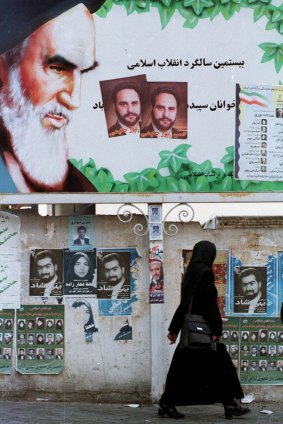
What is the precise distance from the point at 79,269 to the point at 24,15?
92.0 inches

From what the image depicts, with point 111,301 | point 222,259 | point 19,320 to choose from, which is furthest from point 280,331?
point 19,320

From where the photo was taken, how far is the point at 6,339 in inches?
436

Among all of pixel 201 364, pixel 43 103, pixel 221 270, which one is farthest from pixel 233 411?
pixel 43 103

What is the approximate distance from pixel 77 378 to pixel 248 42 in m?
3.38

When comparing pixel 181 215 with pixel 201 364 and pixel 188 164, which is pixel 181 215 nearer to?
pixel 188 164

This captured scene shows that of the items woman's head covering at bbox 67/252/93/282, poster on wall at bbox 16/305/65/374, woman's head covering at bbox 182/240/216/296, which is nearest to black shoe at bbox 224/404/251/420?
woman's head covering at bbox 182/240/216/296

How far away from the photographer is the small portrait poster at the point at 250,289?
36.2 ft

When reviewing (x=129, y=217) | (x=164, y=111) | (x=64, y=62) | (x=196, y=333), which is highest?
(x=64, y=62)

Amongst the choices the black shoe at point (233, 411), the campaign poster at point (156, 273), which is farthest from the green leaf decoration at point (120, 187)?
the black shoe at point (233, 411)

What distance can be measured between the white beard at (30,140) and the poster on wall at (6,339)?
1.22m

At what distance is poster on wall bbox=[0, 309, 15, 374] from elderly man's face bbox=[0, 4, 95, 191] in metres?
1.23

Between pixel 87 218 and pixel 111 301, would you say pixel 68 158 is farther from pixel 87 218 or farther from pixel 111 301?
pixel 111 301

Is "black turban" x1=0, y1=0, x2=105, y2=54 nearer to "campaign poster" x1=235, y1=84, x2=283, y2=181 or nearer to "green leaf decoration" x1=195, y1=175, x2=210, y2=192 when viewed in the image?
"campaign poster" x1=235, y1=84, x2=283, y2=181

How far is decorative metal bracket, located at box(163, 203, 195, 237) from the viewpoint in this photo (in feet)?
35.9
